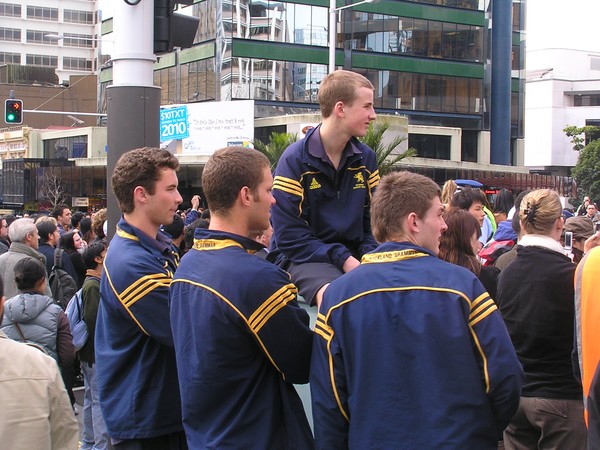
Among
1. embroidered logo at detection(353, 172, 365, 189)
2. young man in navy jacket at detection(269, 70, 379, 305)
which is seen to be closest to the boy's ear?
young man in navy jacket at detection(269, 70, 379, 305)

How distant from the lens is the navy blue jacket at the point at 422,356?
10.8 feet

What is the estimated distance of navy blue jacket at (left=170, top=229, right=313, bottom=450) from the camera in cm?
→ 355

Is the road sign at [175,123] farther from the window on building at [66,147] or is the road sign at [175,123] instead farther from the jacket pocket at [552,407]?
the jacket pocket at [552,407]

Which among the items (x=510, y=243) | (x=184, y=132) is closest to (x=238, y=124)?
(x=184, y=132)

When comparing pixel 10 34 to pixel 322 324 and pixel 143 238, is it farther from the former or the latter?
pixel 322 324

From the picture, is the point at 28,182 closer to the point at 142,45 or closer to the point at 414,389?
→ the point at 142,45

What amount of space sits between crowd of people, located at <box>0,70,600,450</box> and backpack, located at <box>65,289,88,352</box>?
308 centimetres

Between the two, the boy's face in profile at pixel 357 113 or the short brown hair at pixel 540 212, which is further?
the short brown hair at pixel 540 212

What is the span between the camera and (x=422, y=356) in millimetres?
3289

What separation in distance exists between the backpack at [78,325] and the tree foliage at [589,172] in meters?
67.2

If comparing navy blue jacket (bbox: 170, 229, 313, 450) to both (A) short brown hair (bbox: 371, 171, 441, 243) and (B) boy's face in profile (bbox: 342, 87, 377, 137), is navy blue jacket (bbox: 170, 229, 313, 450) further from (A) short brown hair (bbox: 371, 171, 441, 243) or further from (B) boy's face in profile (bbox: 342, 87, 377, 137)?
(B) boy's face in profile (bbox: 342, 87, 377, 137)

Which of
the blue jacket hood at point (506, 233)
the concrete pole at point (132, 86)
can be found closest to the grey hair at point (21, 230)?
the concrete pole at point (132, 86)

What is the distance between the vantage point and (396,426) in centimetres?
333

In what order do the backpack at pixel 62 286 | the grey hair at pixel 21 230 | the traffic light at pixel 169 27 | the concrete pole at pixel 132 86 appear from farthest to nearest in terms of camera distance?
the backpack at pixel 62 286, the grey hair at pixel 21 230, the traffic light at pixel 169 27, the concrete pole at pixel 132 86
